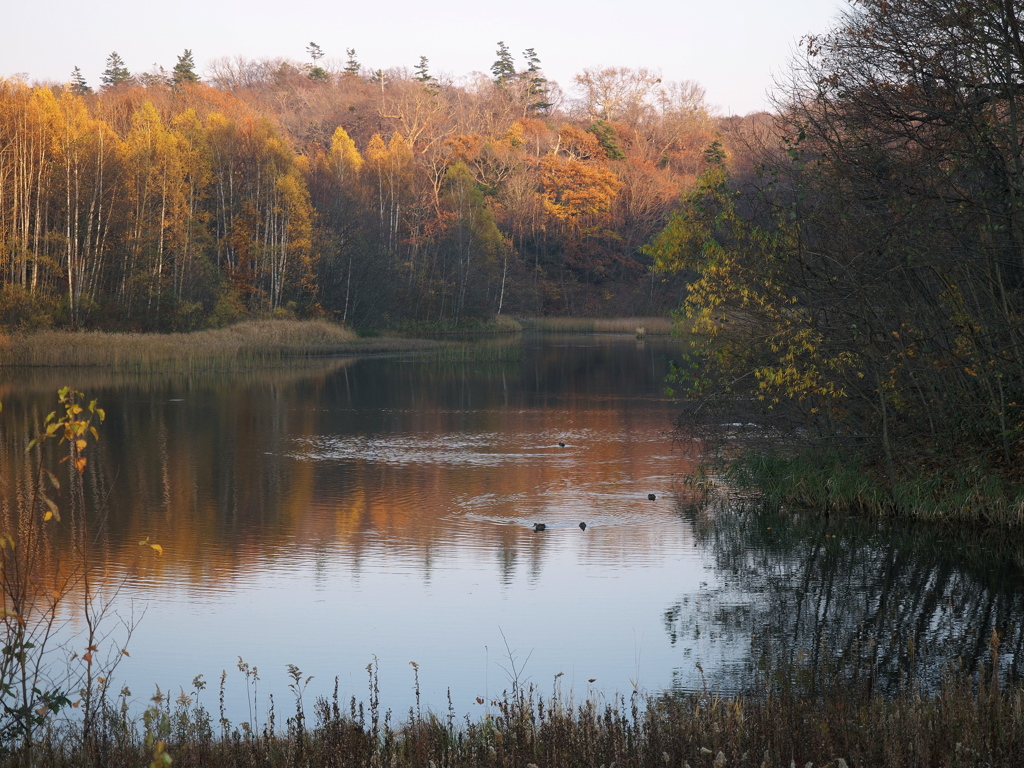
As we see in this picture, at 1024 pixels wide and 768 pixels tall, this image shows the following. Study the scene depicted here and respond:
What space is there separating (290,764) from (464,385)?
30.3 m

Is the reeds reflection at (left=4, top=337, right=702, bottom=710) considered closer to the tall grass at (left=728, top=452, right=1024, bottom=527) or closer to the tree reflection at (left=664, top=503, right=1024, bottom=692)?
the tree reflection at (left=664, top=503, right=1024, bottom=692)

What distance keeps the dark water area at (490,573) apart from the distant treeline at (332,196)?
2275cm

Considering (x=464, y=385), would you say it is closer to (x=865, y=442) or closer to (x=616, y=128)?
(x=865, y=442)

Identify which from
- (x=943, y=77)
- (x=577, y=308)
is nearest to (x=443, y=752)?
(x=943, y=77)

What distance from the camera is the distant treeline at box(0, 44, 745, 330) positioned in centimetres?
4300

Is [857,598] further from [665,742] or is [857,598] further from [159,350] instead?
[159,350]

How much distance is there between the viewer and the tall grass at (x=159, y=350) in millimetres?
38406

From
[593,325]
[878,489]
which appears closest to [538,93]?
[593,325]

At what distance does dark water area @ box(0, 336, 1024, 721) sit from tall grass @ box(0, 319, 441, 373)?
16739 millimetres

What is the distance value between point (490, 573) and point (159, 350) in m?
30.5

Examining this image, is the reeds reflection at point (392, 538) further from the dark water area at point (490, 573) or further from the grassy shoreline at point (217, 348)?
the grassy shoreline at point (217, 348)

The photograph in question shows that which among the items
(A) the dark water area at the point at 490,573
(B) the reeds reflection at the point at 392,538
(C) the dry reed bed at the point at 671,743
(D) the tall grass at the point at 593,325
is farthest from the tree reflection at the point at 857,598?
(D) the tall grass at the point at 593,325

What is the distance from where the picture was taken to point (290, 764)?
17.8 ft

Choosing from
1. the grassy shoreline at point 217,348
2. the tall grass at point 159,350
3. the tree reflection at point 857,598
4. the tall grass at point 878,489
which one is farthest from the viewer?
the grassy shoreline at point 217,348
